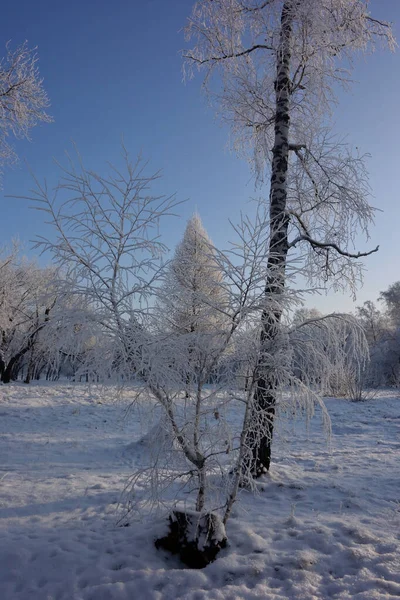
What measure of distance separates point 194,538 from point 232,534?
20.5 inches

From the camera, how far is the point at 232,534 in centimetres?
336

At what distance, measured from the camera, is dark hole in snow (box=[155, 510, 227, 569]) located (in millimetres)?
2988

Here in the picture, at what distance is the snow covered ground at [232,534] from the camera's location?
2637mm

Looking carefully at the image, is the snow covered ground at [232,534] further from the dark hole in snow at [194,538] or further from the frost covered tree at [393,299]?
the frost covered tree at [393,299]

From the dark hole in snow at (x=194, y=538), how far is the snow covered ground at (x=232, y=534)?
80 mm

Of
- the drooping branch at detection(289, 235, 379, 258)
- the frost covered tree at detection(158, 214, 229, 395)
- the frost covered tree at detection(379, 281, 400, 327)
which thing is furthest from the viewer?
the frost covered tree at detection(379, 281, 400, 327)

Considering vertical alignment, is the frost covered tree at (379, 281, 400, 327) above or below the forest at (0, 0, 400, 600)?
above

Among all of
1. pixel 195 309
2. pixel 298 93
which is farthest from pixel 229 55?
pixel 195 309

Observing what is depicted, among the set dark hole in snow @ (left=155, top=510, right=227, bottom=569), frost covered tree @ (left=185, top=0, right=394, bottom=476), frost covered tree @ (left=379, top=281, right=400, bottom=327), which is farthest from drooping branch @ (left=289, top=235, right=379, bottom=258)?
frost covered tree @ (left=379, top=281, right=400, bottom=327)

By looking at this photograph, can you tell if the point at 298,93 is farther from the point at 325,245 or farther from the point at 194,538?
the point at 194,538

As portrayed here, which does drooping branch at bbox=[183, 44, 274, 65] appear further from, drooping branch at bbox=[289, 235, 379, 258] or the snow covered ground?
the snow covered ground

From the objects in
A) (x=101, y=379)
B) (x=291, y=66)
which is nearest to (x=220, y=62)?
(x=291, y=66)

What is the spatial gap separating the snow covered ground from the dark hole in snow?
3.1 inches

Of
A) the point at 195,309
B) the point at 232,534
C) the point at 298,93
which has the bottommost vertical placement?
the point at 232,534
